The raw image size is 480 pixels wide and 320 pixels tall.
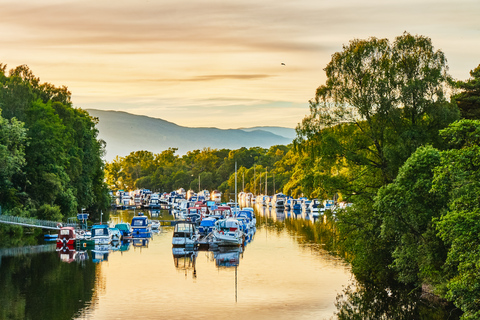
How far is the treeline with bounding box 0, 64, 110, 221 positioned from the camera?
65.6 meters

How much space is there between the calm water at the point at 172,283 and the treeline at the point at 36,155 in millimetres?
10206

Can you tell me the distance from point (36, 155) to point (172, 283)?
35.6 m

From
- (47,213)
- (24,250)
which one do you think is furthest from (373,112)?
(47,213)

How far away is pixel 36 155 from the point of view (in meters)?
72.4

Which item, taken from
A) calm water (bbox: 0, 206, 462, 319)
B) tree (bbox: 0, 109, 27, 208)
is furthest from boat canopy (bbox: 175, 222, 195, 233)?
tree (bbox: 0, 109, 27, 208)

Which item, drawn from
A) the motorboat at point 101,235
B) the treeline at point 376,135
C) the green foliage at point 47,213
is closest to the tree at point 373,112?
the treeline at point 376,135

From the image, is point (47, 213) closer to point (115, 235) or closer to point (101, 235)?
point (115, 235)

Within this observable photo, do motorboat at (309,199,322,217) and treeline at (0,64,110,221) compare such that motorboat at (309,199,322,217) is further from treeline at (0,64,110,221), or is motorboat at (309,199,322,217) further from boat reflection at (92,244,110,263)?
boat reflection at (92,244,110,263)

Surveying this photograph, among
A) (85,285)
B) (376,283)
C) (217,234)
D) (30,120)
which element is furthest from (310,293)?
(30,120)

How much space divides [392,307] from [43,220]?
42.9 m

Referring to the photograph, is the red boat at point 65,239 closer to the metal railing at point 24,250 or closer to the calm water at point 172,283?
the metal railing at point 24,250

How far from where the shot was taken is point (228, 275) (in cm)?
4584

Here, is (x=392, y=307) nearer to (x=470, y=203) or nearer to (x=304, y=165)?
(x=304, y=165)

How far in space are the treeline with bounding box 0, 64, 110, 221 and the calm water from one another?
33.5 ft
